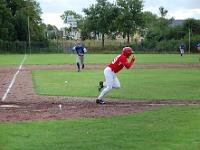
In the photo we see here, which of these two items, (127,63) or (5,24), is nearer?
(127,63)

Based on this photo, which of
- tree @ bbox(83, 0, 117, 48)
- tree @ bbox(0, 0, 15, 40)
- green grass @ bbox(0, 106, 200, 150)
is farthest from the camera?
tree @ bbox(83, 0, 117, 48)

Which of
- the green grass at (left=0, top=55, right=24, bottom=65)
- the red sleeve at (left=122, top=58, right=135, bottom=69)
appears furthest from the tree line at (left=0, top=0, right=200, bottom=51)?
the red sleeve at (left=122, top=58, right=135, bottom=69)

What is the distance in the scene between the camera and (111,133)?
1045cm

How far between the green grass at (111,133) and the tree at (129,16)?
9083cm

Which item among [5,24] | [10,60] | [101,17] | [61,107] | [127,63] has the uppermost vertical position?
[101,17]

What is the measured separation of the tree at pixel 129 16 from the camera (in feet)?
339

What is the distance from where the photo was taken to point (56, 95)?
19.1 metres

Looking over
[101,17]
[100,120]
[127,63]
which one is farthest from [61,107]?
[101,17]

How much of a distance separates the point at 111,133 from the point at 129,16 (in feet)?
309

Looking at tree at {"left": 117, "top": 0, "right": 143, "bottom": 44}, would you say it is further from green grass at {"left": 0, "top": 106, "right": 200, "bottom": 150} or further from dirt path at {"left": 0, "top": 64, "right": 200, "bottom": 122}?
green grass at {"left": 0, "top": 106, "right": 200, "bottom": 150}

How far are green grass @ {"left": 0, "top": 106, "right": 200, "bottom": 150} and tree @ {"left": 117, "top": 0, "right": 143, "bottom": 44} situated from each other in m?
90.8

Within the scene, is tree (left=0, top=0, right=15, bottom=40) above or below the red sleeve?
above

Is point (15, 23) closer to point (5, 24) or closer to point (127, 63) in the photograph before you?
point (5, 24)

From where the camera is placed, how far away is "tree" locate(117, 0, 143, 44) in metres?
103
